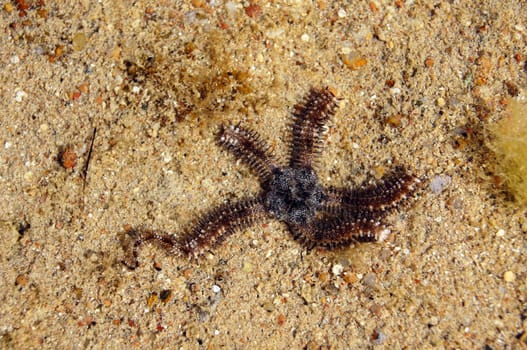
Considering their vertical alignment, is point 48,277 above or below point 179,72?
below

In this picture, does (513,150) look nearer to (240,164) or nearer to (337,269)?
(337,269)

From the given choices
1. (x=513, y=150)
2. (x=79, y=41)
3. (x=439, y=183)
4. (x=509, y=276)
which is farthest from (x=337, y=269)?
(x=79, y=41)

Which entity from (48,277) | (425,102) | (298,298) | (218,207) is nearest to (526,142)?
(425,102)

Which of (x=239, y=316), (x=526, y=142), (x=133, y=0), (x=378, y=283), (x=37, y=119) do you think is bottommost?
(x=239, y=316)

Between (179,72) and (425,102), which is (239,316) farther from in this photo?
(425,102)

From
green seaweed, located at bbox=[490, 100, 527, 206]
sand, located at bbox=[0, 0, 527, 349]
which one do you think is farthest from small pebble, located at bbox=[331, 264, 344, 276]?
green seaweed, located at bbox=[490, 100, 527, 206]

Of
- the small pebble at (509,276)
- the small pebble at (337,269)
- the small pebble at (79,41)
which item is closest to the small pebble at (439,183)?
the small pebble at (509,276)

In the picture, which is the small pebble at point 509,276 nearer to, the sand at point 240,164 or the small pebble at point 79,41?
the sand at point 240,164
